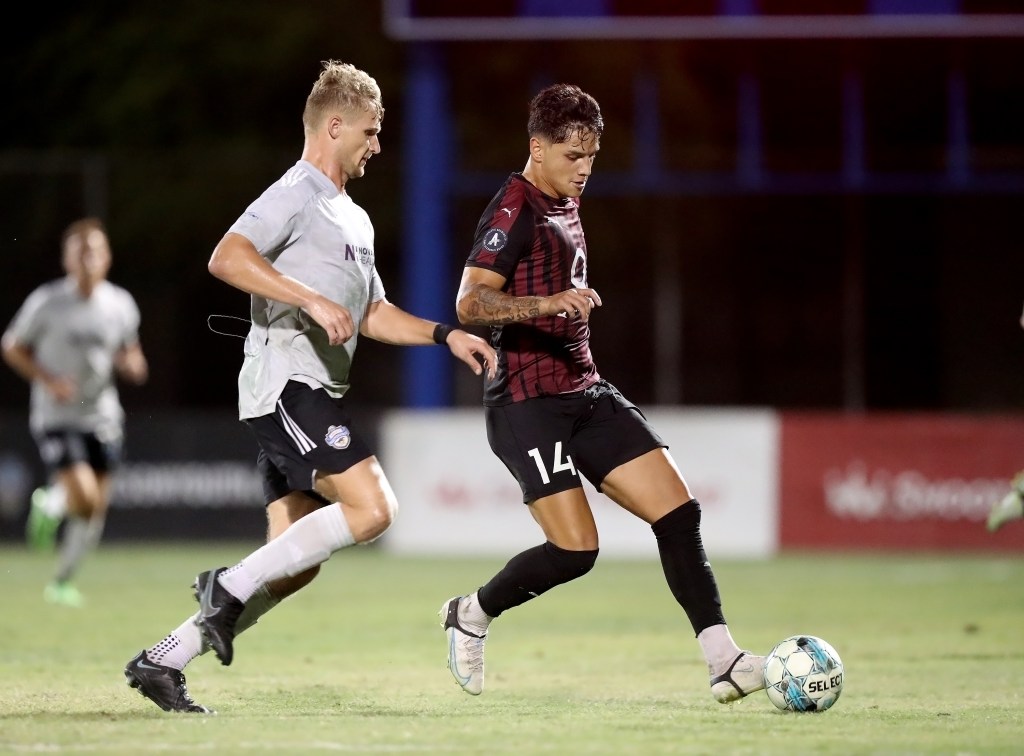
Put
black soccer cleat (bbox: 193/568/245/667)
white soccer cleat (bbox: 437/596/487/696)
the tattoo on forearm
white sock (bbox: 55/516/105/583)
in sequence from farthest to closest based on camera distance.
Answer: white sock (bbox: 55/516/105/583) → white soccer cleat (bbox: 437/596/487/696) → the tattoo on forearm → black soccer cleat (bbox: 193/568/245/667)

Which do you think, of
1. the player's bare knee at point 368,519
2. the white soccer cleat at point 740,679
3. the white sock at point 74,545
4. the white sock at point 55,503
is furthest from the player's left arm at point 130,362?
the white soccer cleat at point 740,679

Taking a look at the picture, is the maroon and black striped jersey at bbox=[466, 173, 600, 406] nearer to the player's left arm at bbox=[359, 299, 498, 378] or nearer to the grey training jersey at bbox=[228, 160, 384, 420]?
the player's left arm at bbox=[359, 299, 498, 378]

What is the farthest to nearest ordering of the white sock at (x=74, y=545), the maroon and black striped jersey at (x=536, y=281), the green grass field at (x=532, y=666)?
the white sock at (x=74, y=545) → the maroon and black striped jersey at (x=536, y=281) → the green grass field at (x=532, y=666)

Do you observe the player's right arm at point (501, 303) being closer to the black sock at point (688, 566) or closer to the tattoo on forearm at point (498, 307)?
the tattoo on forearm at point (498, 307)

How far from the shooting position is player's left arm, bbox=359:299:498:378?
6617mm

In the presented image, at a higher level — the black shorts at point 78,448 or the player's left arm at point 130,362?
the player's left arm at point 130,362

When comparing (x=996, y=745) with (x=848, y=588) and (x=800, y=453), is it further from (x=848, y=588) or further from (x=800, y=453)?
(x=800, y=453)

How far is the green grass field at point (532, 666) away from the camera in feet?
19.8

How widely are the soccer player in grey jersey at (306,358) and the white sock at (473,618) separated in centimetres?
74

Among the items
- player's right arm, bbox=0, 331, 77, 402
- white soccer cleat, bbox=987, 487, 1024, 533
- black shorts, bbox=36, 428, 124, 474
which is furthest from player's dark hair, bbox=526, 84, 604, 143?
black shorts, bbox=36, 428, 124, 474

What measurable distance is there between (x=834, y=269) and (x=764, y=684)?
1684cm

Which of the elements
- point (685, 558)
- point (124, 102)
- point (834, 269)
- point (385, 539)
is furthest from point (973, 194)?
point (685, 558)

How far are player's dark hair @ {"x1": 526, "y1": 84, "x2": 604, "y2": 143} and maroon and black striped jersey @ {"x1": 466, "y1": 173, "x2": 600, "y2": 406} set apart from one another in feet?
0.79

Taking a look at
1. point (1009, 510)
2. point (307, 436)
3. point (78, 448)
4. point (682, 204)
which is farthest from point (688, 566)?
point (682, 204)
